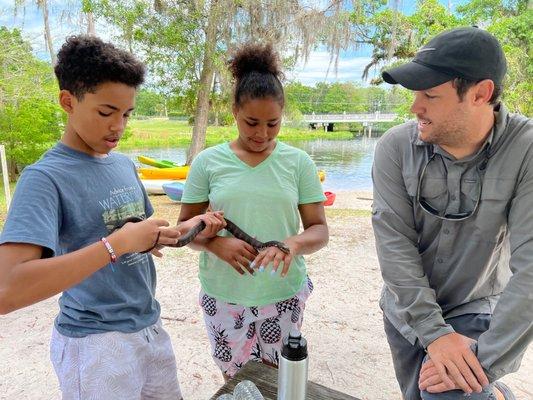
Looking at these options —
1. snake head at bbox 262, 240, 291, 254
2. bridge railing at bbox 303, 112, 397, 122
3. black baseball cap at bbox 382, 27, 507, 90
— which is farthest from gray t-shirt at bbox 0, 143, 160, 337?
bridge railing at bbox 303, 112, 397, 122

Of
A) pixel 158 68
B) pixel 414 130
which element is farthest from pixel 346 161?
pixel 414 130

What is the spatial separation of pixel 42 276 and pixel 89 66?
75 centimetres

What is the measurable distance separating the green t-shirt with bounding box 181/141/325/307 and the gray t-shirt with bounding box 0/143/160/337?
304mm

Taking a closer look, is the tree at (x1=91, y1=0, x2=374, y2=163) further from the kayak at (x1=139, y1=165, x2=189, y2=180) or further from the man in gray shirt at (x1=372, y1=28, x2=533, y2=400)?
the man in gray shirt at (x1=372, y1=28, x2=533, y2=400)

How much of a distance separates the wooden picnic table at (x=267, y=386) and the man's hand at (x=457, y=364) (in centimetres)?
33

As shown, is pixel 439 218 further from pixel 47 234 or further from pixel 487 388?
pixel 47 234

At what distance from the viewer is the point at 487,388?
1374mm

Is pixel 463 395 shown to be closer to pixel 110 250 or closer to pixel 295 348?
pixel 295 348

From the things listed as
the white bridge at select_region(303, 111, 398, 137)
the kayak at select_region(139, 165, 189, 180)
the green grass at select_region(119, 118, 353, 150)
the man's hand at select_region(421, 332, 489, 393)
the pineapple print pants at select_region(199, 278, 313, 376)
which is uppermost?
the man's hand at select_region(421, 332, 489, 393)

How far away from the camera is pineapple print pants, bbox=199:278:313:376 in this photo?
1.75 m

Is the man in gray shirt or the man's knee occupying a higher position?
the man in gray shirt

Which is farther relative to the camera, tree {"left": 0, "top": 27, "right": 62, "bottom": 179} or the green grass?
the green grass

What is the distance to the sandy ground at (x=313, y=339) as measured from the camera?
251 cm

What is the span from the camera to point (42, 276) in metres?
1.07
